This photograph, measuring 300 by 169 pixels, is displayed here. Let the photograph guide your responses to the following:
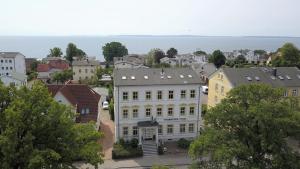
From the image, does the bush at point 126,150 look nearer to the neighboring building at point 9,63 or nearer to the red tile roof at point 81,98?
the red tile roof at point 81,98

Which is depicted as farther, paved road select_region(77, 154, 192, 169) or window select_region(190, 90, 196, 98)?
window select_region(190, 90, 196, 98)

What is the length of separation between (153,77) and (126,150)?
989cm

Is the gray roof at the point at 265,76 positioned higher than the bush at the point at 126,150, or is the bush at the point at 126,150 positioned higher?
the gray roof at the point at 265,76

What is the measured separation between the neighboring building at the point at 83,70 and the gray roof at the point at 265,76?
164 feet

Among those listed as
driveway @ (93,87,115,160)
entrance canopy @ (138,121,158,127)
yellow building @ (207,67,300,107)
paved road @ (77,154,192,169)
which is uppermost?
yellow building @ (207,67,300,107)

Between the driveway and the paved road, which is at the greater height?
the driveway

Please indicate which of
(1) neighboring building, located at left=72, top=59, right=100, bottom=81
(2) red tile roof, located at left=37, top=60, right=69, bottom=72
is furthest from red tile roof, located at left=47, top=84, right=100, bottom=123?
(2) red tile roof, located at left=37, top=60, right=69, bottom=72

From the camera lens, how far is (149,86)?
1543 inches

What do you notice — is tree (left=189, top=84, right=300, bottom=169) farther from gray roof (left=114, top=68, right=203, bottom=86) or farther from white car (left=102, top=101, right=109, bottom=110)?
white car (left=102, top=101, right=109, bottom=110)

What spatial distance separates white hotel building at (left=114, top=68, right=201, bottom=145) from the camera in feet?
128

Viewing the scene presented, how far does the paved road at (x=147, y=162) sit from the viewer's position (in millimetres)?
33750

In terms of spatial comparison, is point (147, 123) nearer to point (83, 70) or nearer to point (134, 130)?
point (134, 130)

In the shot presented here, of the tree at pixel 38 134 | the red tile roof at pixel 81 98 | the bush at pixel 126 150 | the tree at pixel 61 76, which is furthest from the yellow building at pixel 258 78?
the tree at pixel 61 76

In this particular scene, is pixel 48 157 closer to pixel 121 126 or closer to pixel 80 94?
pixel 121 126
